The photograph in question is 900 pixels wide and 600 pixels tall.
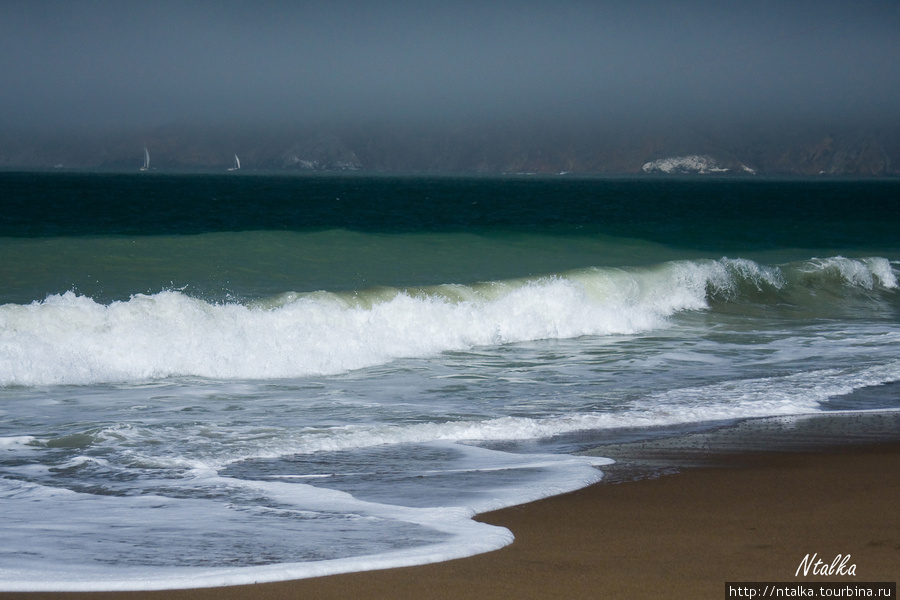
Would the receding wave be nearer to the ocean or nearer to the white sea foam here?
the ocean

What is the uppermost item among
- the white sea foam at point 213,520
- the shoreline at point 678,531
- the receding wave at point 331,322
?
the receding wave at point 331,322

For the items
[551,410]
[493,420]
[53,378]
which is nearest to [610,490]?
[493,420]

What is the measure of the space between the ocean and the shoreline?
0.64ft

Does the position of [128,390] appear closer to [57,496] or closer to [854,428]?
[57,496]

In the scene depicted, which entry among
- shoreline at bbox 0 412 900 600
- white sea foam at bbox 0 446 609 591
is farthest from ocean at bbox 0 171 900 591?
shoreline at bbox 0 412 900 600

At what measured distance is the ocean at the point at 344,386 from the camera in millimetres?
4695

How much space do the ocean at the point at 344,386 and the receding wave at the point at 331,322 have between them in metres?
0.05

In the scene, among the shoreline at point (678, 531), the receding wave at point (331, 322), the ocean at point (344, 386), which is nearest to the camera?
the shoreline at point (678, 531)

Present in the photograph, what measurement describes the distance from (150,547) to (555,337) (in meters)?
11.0

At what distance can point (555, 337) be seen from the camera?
14.9 metres

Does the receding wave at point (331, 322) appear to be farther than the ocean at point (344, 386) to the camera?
Yes

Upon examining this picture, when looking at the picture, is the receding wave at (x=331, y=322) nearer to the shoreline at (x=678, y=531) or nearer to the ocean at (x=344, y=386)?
the ocean at (x=344, y=386)

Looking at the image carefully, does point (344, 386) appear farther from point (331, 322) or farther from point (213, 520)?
point (213, 520)

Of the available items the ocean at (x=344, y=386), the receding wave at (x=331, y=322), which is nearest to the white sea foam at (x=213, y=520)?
the ocean at (x=344, y=386)
